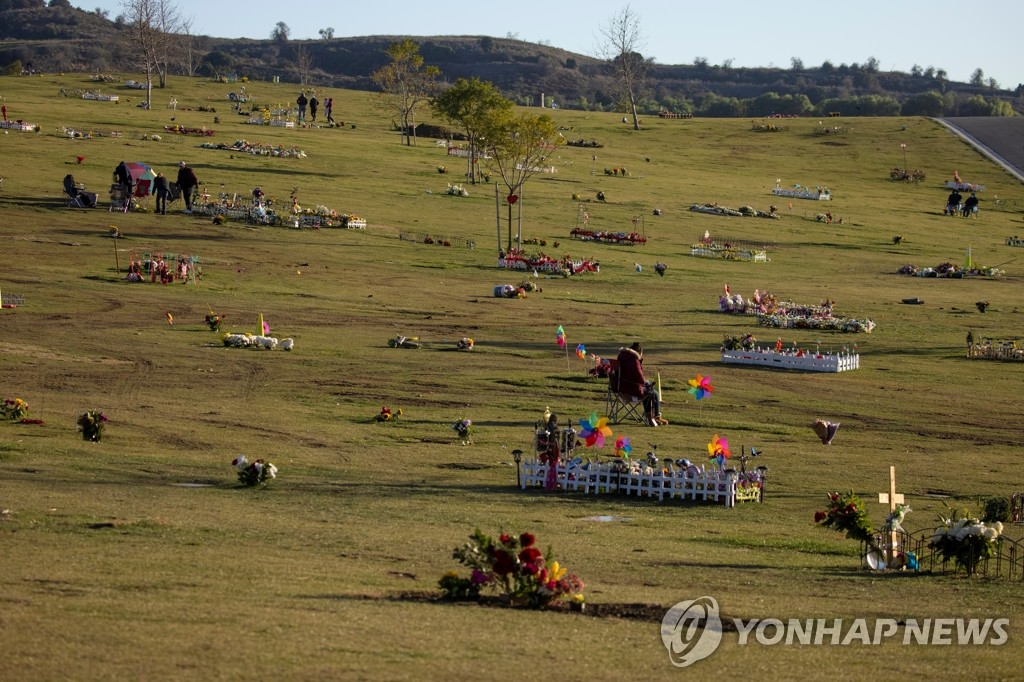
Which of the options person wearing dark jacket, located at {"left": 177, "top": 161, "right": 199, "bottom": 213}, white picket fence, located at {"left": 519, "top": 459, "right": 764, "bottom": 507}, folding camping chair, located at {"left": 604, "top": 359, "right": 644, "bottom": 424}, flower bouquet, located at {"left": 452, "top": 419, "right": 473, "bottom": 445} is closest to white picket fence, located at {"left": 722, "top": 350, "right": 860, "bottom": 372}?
folding camping chair, located at {"left": 604, "top": 359, "right": 644, "bottom": 424}

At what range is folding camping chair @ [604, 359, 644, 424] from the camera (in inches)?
1197

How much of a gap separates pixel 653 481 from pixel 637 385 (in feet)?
20.3

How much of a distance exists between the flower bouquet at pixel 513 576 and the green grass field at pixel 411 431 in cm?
37

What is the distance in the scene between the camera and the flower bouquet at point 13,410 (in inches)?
1041

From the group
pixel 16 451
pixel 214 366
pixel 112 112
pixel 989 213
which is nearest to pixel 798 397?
pixel 214 366

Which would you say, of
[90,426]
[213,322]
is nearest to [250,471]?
[90,426]

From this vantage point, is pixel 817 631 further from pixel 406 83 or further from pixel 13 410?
pixel 406 83

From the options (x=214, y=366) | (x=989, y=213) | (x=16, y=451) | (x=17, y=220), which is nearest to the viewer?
(x=16, y=451)

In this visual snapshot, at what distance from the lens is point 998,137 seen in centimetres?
13188

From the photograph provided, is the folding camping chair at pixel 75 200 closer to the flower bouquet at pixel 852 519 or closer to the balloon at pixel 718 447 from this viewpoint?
the balloon at pixel 718 447

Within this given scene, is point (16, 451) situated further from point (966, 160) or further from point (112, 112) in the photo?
point (966, 160)

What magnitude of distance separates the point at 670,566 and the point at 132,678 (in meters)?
8.77

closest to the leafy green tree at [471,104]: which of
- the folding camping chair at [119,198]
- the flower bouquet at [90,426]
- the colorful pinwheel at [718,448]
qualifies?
the folding camping chair at [119,198]

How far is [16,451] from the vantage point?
23.7m
